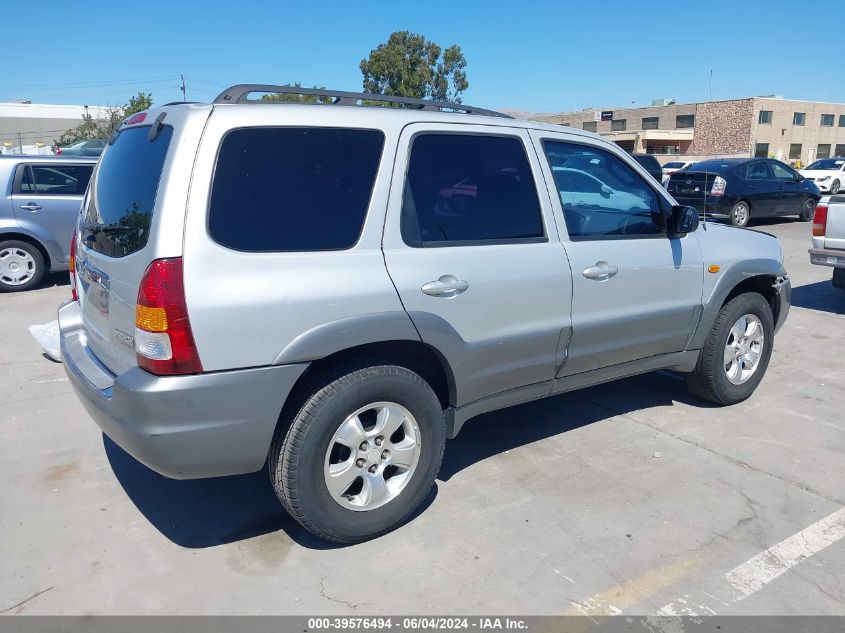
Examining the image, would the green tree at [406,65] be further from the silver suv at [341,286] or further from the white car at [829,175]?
the silver suv at [341,286]

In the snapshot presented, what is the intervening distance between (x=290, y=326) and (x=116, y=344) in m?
0.83

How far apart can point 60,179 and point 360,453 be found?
7.76 metres

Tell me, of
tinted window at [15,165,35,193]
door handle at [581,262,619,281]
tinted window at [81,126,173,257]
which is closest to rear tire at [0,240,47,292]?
tinted window at [15,165,35,193]

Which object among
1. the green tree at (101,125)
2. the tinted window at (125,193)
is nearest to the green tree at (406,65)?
the green tree at (101,125)

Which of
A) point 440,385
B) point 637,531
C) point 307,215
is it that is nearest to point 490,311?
point 440,385

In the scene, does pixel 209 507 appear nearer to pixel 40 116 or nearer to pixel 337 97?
pixel 337 97

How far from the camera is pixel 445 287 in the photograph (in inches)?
129

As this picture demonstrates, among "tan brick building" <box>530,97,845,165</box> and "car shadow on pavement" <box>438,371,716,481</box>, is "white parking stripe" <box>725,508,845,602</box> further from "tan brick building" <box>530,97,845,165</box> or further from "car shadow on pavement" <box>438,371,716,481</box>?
"tan brick building" <box>530,97,845,165</box>

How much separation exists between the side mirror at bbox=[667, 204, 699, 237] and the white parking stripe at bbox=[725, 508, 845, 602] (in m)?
1.79

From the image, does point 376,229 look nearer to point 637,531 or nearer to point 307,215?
point 307,215

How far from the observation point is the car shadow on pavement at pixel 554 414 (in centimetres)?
431

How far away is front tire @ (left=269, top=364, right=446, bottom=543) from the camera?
9.68 feet

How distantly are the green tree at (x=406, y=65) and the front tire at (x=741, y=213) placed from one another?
3150 cm

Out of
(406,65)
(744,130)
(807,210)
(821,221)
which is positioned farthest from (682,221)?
(744,130)
